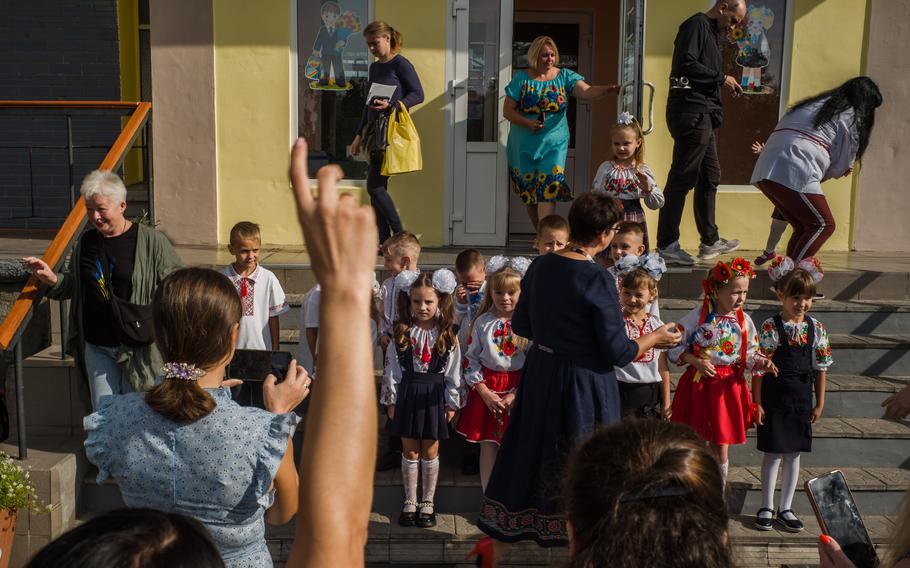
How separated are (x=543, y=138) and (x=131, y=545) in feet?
20.1

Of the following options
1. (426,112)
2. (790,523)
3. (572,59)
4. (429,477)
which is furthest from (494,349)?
(572,59)

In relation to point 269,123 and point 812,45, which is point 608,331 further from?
point 812,45

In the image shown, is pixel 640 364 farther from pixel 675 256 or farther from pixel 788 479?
pixel 675 256

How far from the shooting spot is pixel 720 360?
470 cm

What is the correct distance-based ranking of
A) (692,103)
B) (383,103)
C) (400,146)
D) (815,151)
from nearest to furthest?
(815,151)
(692,103)
(383,103)
(400,146)

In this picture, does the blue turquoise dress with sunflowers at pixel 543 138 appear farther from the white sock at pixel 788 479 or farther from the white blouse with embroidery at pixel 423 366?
the white sock at pixel 788 479

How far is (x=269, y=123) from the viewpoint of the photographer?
793cm

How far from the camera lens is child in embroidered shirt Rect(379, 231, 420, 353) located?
5.05m

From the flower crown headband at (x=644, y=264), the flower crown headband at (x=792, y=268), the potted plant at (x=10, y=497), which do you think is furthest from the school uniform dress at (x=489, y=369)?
the potted plant at (x=10, y=497)

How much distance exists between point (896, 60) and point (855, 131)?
2618mm

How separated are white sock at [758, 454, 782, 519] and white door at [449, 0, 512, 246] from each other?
382 cm

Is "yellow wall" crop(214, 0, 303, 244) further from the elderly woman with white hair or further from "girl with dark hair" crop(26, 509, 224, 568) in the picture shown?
"girl with dark hair" crop(26, 509, 224, 568)

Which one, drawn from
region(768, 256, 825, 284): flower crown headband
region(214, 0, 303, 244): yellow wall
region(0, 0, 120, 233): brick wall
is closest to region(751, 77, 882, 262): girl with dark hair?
region(768, 256, 825, 284): flower crown headband

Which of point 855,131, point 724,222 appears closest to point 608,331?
point 855,131
